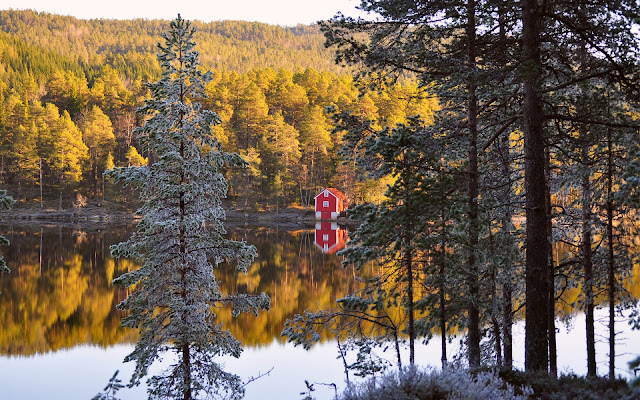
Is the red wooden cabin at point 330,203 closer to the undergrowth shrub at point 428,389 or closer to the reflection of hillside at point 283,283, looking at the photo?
the reflection of hillside at point 283,283

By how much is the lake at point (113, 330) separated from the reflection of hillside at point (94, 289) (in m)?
0.05

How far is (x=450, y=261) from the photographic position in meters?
9.23

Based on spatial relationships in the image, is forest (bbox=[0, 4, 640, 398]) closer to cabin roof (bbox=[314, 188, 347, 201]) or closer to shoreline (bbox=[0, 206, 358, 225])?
cabin roof (bbox=[314, 188, 347, 201])

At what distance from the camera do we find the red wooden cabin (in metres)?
66.0

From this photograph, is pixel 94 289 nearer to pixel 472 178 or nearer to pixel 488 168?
pixel 488 168

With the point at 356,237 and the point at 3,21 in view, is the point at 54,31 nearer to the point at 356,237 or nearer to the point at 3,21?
the point at 3,21

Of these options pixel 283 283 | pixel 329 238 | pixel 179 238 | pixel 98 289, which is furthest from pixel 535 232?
pixel 329 238

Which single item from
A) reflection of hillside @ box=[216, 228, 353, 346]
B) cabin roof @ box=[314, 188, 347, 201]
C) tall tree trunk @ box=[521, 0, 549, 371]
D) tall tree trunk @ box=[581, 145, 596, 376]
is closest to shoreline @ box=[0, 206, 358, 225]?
cabin roof @ box=[314, 188, 347, 201]

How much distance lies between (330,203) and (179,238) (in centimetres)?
5533

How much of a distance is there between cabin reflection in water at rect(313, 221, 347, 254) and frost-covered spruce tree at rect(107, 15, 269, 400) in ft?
88.4

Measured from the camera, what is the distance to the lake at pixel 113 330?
53.0ft

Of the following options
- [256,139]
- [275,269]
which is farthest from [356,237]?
[256,139]

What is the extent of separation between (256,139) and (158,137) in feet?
230

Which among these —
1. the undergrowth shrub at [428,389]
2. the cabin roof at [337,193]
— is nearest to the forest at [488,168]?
the undergrowth shrub at [428,389]
